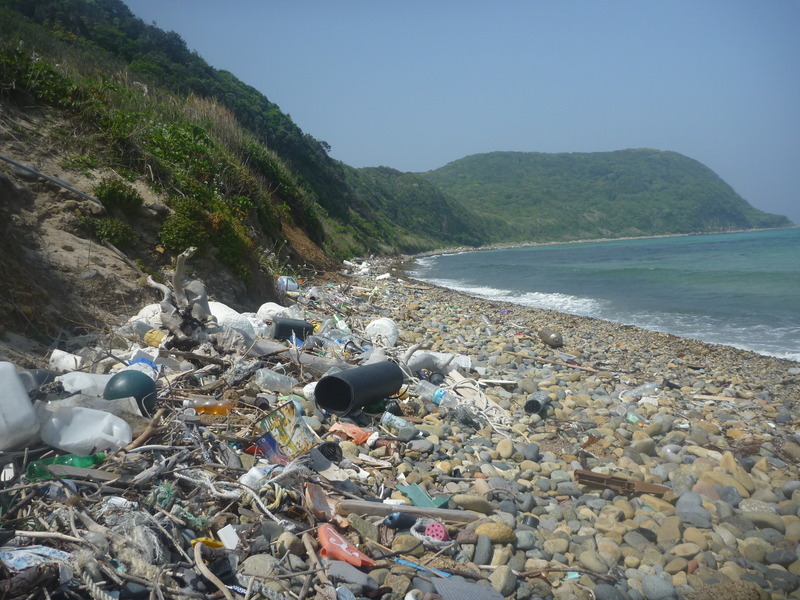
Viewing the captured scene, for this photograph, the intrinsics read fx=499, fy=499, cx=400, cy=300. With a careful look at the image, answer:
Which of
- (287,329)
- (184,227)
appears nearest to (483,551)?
(287,329)

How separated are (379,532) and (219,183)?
29.3 ft

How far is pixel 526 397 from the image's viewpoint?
5598 millimetres

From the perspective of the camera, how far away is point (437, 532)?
2889 millimetres

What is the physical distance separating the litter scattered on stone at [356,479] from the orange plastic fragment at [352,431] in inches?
0.5

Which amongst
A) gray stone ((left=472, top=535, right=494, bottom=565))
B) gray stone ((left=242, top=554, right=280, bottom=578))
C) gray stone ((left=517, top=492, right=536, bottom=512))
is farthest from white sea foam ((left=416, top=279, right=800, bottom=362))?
gray stone ((left=242, top=554, right=280, bottom=578))

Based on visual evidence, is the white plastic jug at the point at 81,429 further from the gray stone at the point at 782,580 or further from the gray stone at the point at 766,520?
the gray stone at the point at 766,520

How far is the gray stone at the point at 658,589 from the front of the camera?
2.66 metres

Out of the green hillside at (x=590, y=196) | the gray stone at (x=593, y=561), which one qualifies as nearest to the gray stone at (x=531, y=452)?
the gray stone at (x=593, y=561)

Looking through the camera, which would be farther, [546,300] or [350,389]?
[546,300]

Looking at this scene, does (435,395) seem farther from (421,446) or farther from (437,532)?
(437,532)

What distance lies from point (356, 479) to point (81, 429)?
1672 millimetres

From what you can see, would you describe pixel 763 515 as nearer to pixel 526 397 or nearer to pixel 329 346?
pixel 526 397

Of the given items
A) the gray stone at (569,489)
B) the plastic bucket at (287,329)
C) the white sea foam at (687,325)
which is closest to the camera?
the gray stone at (569,489)

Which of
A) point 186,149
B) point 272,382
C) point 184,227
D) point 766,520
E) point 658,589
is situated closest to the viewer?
point 658,589
